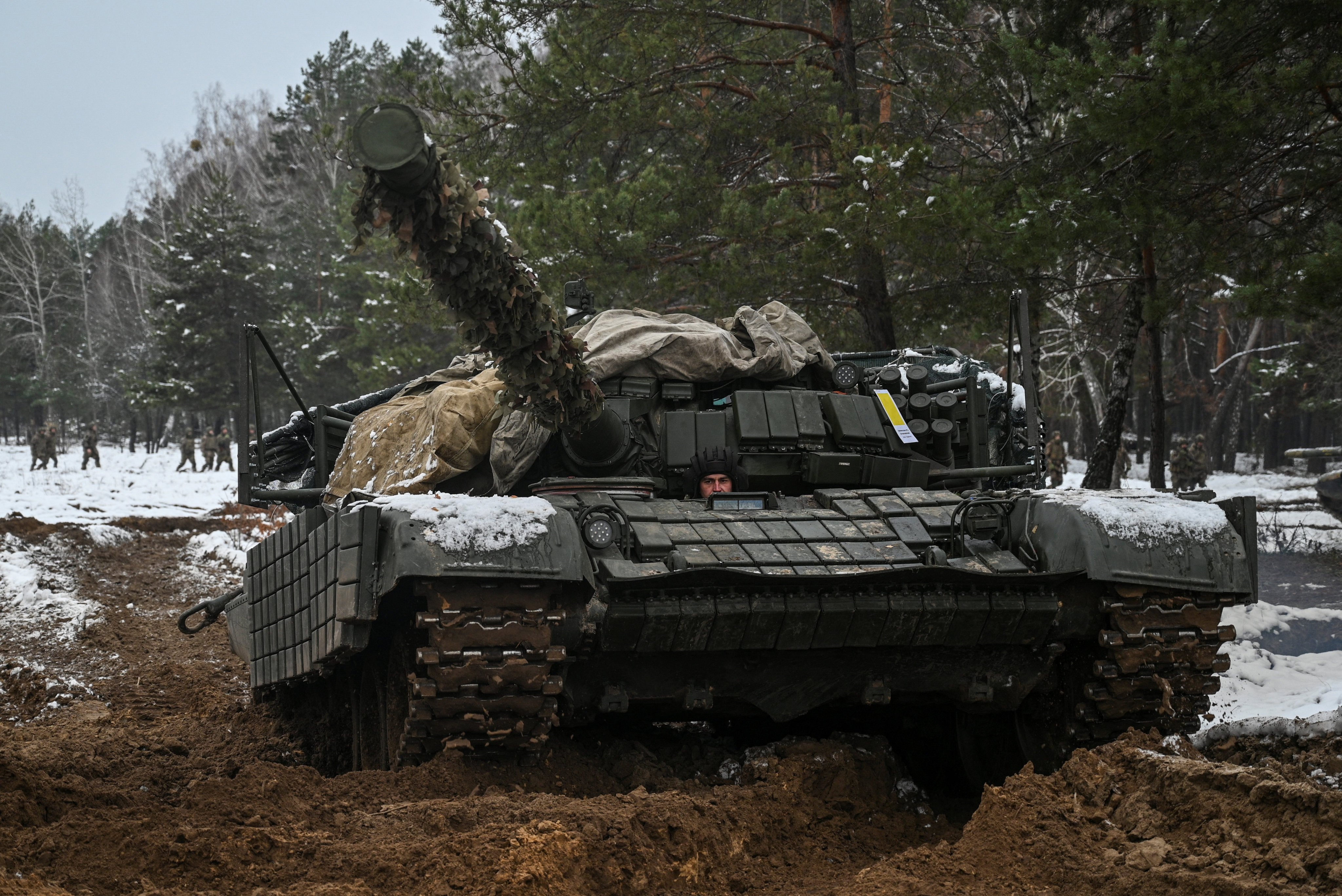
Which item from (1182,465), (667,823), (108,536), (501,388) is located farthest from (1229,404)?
(667,823)

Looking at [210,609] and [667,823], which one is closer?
[667,823]

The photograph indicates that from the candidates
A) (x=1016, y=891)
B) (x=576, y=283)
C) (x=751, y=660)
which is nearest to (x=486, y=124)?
(x=576, y=283)

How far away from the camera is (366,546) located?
505cm

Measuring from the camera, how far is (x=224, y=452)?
3341 centimetres

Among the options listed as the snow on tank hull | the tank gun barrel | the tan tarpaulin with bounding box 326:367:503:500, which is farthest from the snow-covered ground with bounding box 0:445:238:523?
the tank gun barrel

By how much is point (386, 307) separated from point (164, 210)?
30358 millimetres

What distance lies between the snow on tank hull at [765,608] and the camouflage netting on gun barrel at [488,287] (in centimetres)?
46

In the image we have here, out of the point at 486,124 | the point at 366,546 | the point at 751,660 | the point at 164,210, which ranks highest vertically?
the point at 164,210

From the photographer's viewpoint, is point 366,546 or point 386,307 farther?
point 386,307

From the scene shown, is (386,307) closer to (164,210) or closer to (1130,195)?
(1130,195)

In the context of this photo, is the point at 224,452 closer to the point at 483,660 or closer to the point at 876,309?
the point at 876,309

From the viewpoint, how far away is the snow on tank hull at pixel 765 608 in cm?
505

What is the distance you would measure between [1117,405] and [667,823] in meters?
10.5

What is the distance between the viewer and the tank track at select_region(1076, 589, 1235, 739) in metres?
5.59
